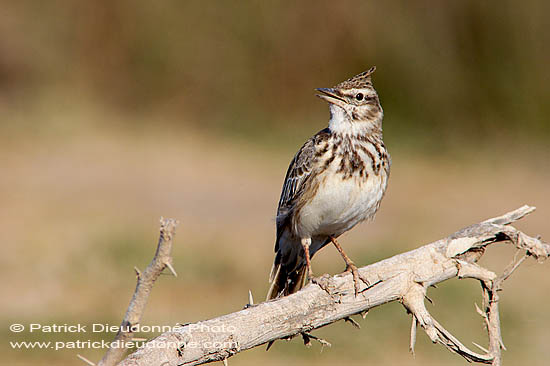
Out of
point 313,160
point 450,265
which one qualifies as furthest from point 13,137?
point 450,265

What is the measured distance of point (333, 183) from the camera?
532 centimetres

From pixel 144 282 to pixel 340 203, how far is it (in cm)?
218

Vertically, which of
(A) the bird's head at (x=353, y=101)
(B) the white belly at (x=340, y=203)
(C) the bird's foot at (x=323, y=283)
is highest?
(A) the bird's head at (x=353, y=101)

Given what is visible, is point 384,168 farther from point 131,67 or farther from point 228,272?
point 131,67

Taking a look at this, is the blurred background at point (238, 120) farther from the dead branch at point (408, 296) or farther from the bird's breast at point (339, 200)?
the dead branch at point (408, 296)

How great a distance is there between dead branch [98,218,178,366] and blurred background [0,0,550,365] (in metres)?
6.26

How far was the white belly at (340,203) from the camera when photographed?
5.29 m

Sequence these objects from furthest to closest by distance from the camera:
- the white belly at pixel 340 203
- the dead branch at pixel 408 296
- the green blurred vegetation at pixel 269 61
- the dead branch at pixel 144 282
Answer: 1. the green blurred vegetation at pixel 269 61
2. the white belly at pixel 340 203
3. the dead branch at pixel 408 296
4. the dead branch at pixel 144 282

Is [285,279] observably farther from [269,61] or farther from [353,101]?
[269,61]

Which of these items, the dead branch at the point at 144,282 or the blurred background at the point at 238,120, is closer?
the dead branch at the point at 144,282

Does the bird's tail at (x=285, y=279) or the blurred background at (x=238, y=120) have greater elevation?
the blurred background at (x=238, y=120)

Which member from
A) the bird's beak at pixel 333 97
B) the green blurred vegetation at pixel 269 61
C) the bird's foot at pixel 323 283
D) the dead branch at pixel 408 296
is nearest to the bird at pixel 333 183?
the bird's beak at pixel 333 97

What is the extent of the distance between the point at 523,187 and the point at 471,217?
6.38 feet

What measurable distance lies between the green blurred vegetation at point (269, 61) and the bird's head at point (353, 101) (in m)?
9.75
